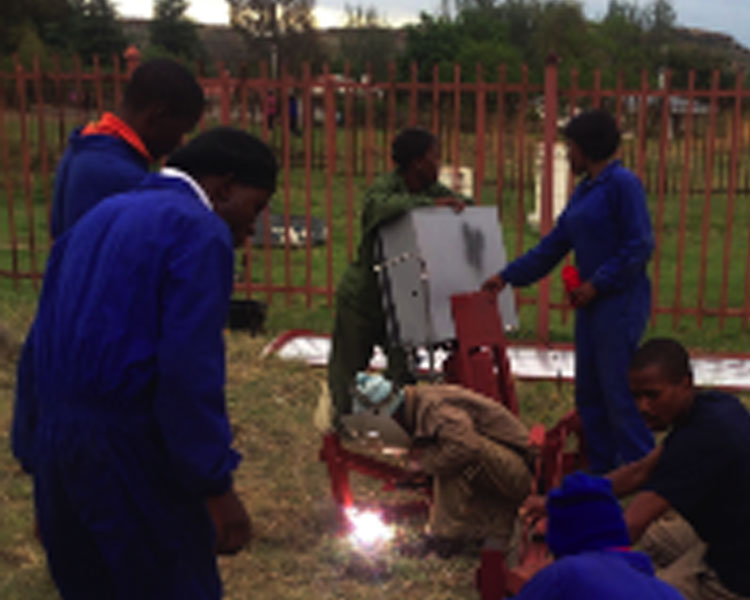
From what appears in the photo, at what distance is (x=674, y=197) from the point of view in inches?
715

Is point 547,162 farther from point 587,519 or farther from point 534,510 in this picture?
point 587,519

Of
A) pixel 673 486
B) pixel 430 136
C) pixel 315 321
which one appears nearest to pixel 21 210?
pixel 315 321

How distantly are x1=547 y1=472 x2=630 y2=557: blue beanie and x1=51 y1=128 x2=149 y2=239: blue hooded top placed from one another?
183cm

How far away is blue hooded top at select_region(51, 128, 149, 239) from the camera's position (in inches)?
118

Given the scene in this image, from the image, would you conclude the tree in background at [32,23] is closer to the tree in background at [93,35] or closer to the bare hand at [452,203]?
the tree in background at [93,35]

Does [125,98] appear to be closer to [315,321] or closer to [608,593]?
[608,593]

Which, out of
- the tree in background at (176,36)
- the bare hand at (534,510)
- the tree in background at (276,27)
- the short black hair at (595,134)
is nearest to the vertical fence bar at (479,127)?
the short black hair at (595,134)

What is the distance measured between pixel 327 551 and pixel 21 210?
13.9m

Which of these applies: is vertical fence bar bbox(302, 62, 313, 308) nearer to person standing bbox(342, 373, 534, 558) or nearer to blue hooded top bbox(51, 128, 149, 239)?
person standing bbox(342, 373, 534, 558)

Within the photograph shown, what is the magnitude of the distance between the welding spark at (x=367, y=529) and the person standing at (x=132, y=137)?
198cm

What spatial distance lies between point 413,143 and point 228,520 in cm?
272

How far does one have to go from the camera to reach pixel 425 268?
14.4 ft

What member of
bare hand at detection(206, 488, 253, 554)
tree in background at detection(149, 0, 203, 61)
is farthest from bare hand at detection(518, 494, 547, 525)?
tree in background at detection(149, 0, 203, 61)

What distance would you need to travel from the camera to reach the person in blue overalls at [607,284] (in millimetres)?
4266
